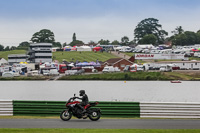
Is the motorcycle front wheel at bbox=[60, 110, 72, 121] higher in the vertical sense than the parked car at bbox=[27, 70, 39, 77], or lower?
lower

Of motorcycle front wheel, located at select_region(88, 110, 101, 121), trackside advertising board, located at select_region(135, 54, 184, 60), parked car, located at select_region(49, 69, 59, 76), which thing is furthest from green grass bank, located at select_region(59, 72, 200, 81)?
motorcycle front wheel, located at select_region(88, 110, 101, 121)

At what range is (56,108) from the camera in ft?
70.4

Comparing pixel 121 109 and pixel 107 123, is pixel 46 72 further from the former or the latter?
pixel 107 123

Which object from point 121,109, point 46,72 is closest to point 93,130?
point 121,109

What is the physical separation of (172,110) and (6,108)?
9244 mm

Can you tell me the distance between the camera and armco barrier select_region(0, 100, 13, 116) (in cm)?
2120

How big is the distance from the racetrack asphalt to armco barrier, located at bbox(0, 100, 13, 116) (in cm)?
131

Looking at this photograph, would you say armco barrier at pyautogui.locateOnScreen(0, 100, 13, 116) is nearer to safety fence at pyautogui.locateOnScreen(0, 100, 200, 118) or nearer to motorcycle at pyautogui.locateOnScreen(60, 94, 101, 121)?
safety fence at pyautogui.locateOnScreen(0, 100, 200, 118)

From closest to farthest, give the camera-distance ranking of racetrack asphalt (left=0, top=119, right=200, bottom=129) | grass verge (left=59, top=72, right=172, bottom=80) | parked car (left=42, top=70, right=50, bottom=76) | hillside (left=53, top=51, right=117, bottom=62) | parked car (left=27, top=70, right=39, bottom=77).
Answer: racetrack asphalt (left=0, top=119, right=200, bottom=129), grass verge (left=59, top=72, right=172, bottom=80), parked car (left=27, top=70, right=39, bottom=77), parked car (left=42, top=70, right=50, bottom=76), hillside (left=53, top=51, right=117, bottom=62)

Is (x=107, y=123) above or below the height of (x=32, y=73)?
below

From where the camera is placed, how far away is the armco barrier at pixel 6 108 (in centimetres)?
2120

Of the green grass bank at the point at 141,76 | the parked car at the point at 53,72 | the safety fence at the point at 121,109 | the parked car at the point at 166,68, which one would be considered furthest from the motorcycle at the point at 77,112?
the parked car at the point at 53,72

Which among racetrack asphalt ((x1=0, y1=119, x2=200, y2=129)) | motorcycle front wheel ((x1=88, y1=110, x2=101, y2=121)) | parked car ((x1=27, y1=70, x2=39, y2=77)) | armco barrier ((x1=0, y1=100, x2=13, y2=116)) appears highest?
parked car ((x1=27, y1=70, x2=39, y2=77))

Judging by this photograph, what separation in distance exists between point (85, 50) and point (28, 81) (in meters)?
57.6
